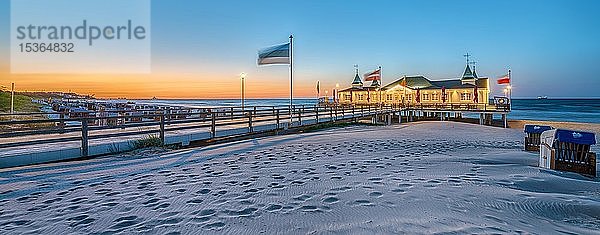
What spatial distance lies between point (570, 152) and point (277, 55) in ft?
42.8

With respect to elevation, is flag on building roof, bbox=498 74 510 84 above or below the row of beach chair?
above

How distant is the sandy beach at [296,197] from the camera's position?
155 inches

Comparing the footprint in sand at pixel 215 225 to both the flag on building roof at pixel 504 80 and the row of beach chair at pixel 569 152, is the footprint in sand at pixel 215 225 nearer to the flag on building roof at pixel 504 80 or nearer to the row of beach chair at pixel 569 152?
the row of beach chair at pixel 569 152

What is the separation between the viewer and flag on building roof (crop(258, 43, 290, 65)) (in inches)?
719

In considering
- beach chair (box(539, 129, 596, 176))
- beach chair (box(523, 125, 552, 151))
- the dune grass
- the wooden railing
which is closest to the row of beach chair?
beach chair (box(539, 129, 596, 176))

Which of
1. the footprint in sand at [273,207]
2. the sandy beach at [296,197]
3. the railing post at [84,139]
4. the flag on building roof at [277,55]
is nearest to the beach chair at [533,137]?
the sandy beach at [296,197]

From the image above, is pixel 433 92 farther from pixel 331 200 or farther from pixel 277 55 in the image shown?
pixel 331 200

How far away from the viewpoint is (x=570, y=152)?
761 cm

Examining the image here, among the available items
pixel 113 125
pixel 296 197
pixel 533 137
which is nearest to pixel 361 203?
pixel 296 197

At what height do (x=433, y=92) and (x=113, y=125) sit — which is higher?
(x=433, y=92)

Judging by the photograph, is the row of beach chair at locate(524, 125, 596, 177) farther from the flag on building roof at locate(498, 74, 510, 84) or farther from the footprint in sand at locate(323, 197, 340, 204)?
the flag on building roof at locate(498, 74, 510, 84)

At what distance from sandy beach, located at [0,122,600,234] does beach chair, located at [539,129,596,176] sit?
0.47 metres

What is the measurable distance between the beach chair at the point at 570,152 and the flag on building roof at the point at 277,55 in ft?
40.5

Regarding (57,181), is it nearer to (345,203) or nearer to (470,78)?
(345,203)
